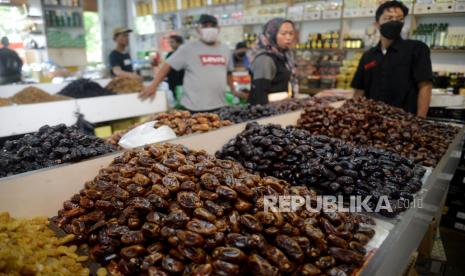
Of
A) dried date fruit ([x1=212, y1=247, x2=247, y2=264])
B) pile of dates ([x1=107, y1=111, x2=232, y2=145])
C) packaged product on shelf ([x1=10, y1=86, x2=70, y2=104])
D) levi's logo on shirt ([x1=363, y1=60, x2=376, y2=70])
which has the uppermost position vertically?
levi's logo on shirt ([x1=363, y1=60, x2=376, y2=70])

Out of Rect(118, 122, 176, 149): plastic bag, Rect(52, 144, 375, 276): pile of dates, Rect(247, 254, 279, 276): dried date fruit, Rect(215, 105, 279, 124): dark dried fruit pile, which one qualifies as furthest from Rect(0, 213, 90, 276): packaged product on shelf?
Rect(215, 105, 279, 124): dark dried fruit pile

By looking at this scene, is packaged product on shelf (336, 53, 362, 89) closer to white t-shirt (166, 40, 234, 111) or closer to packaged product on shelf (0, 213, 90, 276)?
white t-shirt (166, 40, 234, 111)

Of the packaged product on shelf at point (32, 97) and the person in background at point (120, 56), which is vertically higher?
the person in background at point (120, 56)

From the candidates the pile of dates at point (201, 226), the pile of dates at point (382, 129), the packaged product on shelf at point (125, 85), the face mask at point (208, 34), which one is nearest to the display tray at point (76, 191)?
the pile of dates at point (201, 226)

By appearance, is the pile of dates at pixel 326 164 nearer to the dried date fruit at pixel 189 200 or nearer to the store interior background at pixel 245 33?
the dried date fruit at pixel 189 200

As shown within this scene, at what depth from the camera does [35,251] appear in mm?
1021

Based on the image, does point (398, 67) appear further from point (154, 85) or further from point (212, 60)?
point (154, 85)

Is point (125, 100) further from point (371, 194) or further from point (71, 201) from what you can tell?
Answer: point (371, 194)

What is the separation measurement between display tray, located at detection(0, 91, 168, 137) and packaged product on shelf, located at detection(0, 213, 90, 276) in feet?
6.87

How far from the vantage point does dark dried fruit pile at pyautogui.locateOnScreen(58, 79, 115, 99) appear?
3.88 metres

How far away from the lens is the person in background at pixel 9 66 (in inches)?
206

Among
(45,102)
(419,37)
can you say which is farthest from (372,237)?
(419,37)

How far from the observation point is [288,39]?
3.22m

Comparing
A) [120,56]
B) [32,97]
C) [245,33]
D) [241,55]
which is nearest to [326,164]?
[32,97]
